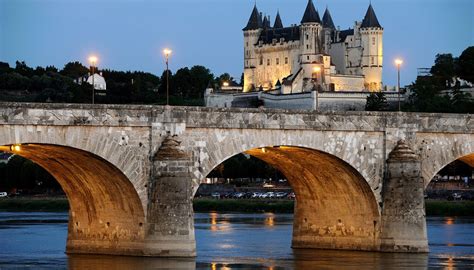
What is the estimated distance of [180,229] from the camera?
43125 millimetres

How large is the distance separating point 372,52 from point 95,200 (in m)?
149

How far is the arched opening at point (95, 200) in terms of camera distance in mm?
43344

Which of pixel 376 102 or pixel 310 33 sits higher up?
pixel 310 33

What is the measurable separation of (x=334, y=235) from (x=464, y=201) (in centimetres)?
4424

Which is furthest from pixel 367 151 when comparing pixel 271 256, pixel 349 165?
pixel 271 256

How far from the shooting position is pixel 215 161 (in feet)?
149

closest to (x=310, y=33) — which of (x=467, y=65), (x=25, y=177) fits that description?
(x=467, y=65)

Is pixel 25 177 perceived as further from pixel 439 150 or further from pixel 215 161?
pixel 215 161

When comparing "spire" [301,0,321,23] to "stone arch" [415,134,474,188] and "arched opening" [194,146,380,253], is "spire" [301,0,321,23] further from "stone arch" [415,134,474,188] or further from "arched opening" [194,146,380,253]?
"arched opening" [194,146,380,253]

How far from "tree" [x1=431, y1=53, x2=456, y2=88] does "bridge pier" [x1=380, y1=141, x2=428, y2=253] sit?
12349 centimetres

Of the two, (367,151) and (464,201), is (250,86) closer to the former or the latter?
(464,201)

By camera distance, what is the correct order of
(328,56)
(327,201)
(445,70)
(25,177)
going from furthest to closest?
(328,56) → (445,70) → (25,177) → (327,201)

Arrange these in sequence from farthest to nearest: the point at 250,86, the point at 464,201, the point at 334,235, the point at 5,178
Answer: the point at 250,86
the point at 5,178
the point at 464,201
the point at 334,235

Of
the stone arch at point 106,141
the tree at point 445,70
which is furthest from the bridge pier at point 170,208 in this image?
the tree at point 445,70
